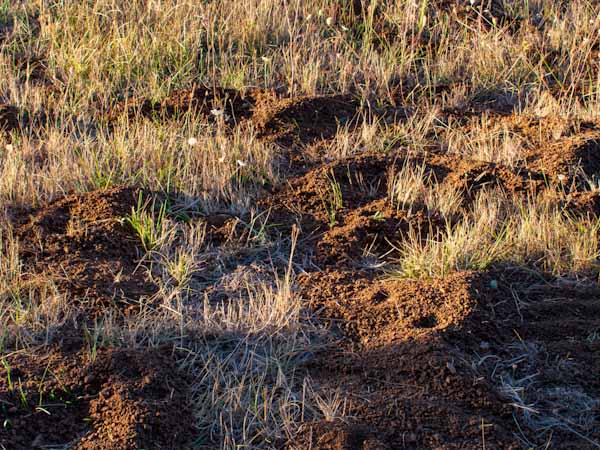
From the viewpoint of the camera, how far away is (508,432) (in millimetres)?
2812

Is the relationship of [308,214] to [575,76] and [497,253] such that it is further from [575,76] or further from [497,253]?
[575,76]

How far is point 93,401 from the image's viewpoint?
2.81 meters

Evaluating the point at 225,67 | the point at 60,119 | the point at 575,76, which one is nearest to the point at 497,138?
the point at 575,76

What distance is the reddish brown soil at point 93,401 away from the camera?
269 cm

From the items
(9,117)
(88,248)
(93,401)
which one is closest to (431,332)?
(93,401)

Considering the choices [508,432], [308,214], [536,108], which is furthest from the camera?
[536,108]

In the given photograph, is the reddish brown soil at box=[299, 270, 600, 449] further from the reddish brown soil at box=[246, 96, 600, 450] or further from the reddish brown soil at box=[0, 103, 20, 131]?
the reddish brown soil at box=[0, 103, 20, 131]

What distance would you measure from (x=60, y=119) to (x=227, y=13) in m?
1.52

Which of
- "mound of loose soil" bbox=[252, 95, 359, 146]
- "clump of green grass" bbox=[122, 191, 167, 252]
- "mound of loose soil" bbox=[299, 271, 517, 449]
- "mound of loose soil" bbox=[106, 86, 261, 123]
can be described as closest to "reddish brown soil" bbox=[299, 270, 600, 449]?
"mound of loose soil" bbox=[299, 271, 517, 449]

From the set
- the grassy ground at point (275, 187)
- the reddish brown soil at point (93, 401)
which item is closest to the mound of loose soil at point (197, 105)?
A: the grassy ground at point (275, 187)

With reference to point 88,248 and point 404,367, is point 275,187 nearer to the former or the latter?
point 88,248

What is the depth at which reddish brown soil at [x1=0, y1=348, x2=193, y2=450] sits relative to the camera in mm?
2689

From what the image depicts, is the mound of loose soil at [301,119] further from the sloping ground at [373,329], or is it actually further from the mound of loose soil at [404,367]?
the mound of loose soil at [404,367]

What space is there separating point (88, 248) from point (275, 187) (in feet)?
3.30
